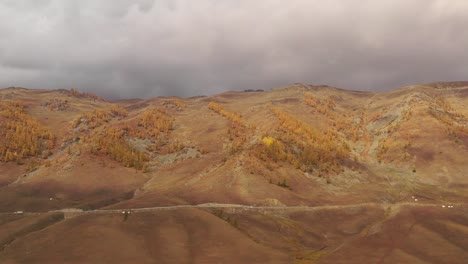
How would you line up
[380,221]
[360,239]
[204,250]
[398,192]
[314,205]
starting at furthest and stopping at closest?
[398,192] < [314,205] < [380,221] < [360,239] < [204,250]

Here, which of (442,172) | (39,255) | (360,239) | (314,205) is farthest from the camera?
(442,172)

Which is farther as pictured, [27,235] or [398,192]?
[398,192]

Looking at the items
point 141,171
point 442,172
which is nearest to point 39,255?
point 141,171

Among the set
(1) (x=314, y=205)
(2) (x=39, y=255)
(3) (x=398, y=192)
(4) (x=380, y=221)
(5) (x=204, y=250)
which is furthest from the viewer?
(3) (x=398, y=192)

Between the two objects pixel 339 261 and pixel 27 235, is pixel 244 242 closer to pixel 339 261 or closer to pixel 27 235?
pixel 339 261

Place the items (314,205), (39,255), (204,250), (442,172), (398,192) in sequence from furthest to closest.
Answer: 1. (442,172)
2. (398,192)
3. (314,205)
4. (204,250)
5. (39,255)

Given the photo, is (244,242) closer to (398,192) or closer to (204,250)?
(204,250)

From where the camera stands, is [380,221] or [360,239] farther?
[380,221]

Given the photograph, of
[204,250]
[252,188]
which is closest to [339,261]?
[204,250]
